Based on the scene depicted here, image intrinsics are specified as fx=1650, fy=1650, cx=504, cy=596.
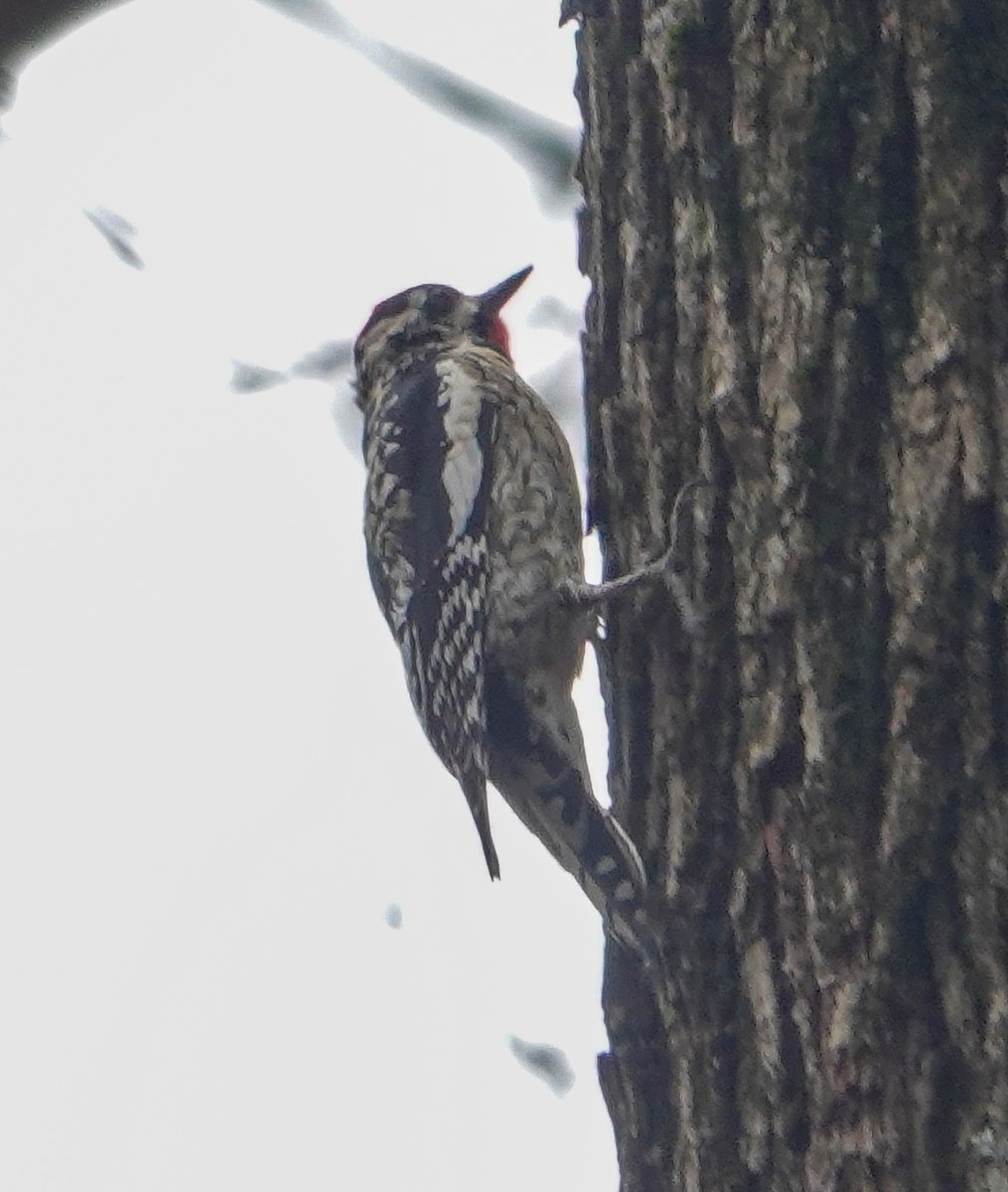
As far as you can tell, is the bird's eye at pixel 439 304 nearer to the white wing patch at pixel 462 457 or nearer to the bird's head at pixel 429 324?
the bird's head at pixel 429 324

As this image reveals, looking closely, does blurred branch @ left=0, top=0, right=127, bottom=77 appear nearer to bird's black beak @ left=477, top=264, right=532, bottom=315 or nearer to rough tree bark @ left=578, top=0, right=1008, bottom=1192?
rough tree bark @ left=578, top=0, right=1008, bottom=1192

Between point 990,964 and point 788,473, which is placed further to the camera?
point 788,473

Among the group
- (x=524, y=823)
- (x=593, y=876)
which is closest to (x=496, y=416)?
(x=524, y=823)

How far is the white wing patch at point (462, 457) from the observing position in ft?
14.0

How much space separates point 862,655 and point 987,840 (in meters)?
0.30

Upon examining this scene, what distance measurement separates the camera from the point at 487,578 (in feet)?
13.8

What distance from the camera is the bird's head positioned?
493cm

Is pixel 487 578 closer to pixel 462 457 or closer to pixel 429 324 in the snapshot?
pixel 462 457

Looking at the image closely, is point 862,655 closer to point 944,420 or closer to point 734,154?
point 944,420

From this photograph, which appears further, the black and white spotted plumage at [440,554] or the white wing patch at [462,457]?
the white wing patch at [462,457]

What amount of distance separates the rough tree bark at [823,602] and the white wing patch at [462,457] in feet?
5.13

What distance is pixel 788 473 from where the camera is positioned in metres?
2.31

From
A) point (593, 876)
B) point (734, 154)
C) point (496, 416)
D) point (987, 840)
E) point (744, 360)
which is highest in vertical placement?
point (496, 416)

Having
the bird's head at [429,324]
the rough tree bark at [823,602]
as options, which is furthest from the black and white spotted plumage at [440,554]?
the rough tree bark at [823,602]
